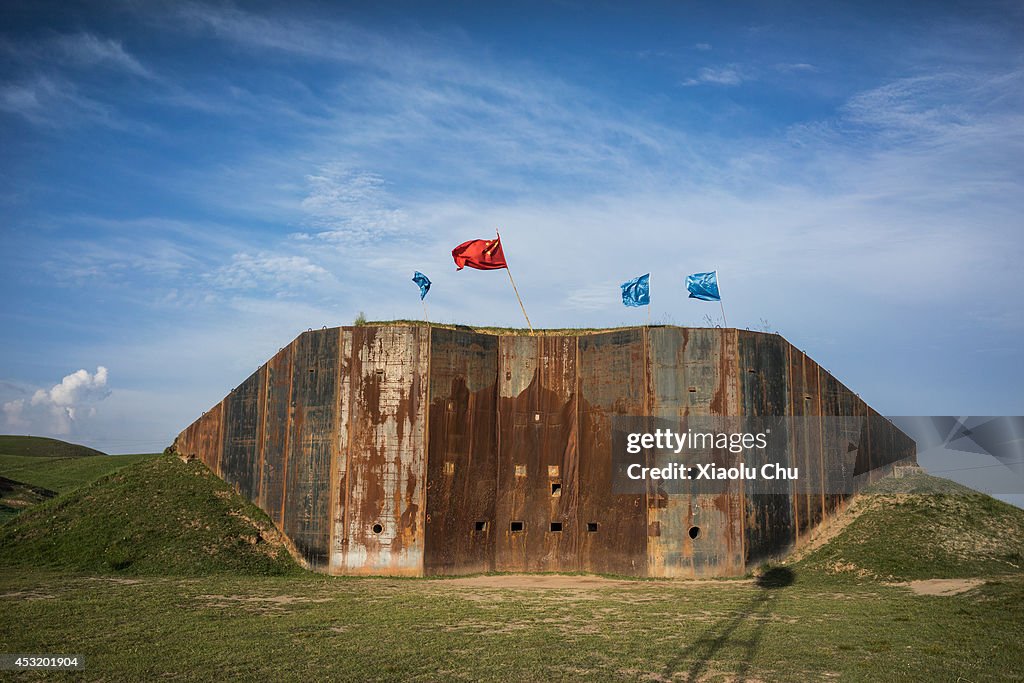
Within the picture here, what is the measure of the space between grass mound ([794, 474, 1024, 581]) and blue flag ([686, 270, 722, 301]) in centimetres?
990

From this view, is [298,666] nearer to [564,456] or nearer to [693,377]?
[564,456]

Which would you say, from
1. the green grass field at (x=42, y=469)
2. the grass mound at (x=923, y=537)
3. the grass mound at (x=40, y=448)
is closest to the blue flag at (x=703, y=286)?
the grass mound at (x=923, y=537)

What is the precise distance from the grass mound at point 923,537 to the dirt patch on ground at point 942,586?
1.90ft

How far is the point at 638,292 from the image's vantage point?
32.1 metres

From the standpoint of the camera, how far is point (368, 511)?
28.5 metres

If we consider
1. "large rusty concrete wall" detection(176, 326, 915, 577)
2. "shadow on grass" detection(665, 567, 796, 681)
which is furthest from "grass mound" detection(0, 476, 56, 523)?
"shadow on grass" detection(665, 567, 796, 681)

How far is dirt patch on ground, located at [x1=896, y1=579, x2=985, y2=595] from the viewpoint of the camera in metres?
23.2

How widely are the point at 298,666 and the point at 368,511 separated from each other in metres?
14.2

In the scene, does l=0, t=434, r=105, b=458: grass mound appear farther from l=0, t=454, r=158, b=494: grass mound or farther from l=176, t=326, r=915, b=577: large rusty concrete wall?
l=176, t=326, r=915, b=577: large rusty concrete wall

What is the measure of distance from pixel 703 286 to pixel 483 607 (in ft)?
53.0

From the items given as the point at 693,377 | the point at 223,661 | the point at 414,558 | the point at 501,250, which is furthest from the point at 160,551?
the point at 693,377

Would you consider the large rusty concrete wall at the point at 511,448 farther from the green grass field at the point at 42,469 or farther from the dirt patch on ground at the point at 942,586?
the green grass field at the point at 42,469

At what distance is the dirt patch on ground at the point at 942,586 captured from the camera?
23.2 m

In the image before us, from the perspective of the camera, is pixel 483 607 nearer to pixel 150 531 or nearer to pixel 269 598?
pixel 269 598
